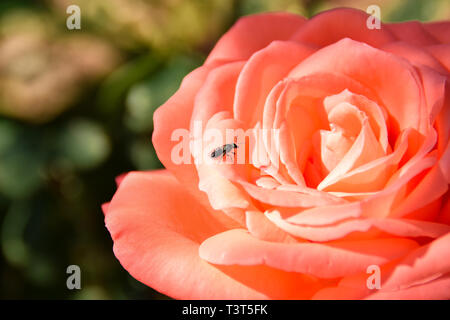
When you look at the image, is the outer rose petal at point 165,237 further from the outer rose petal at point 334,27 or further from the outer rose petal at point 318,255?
the outer rose petal at point 334,27

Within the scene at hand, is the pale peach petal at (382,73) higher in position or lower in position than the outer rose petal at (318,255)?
higher

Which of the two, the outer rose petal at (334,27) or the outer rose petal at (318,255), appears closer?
the outer rose petal at (318,255)

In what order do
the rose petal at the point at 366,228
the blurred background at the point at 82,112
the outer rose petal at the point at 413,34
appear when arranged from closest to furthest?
1. the rose petal at the point at 366,228
2. the outer rose petal at the point at 413,34
3. the blurred background at the point at 82,112

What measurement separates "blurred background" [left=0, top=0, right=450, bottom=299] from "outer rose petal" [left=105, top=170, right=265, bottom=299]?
0.14 metres

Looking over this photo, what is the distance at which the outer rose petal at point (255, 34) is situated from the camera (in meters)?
0.58

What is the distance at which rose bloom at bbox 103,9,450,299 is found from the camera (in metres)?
0.42

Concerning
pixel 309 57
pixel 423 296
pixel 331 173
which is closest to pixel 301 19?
pixel 309 57

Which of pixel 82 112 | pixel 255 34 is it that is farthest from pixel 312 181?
pixel 82 112

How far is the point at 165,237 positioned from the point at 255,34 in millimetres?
259

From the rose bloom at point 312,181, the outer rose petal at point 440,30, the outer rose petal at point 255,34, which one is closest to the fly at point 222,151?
the rose bloom at point 312,181

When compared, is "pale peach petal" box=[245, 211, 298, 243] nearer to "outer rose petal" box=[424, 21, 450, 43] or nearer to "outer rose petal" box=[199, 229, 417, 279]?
"outer rose petal" box=[199, 229, 417, 279]

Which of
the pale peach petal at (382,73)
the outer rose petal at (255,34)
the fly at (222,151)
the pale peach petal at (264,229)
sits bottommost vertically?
the pale peach petal at (264,229)

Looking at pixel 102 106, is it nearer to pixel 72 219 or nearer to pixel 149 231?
pixel 72 219

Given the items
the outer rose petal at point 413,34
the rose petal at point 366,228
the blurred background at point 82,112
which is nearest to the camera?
the rose petal at point 366,228
